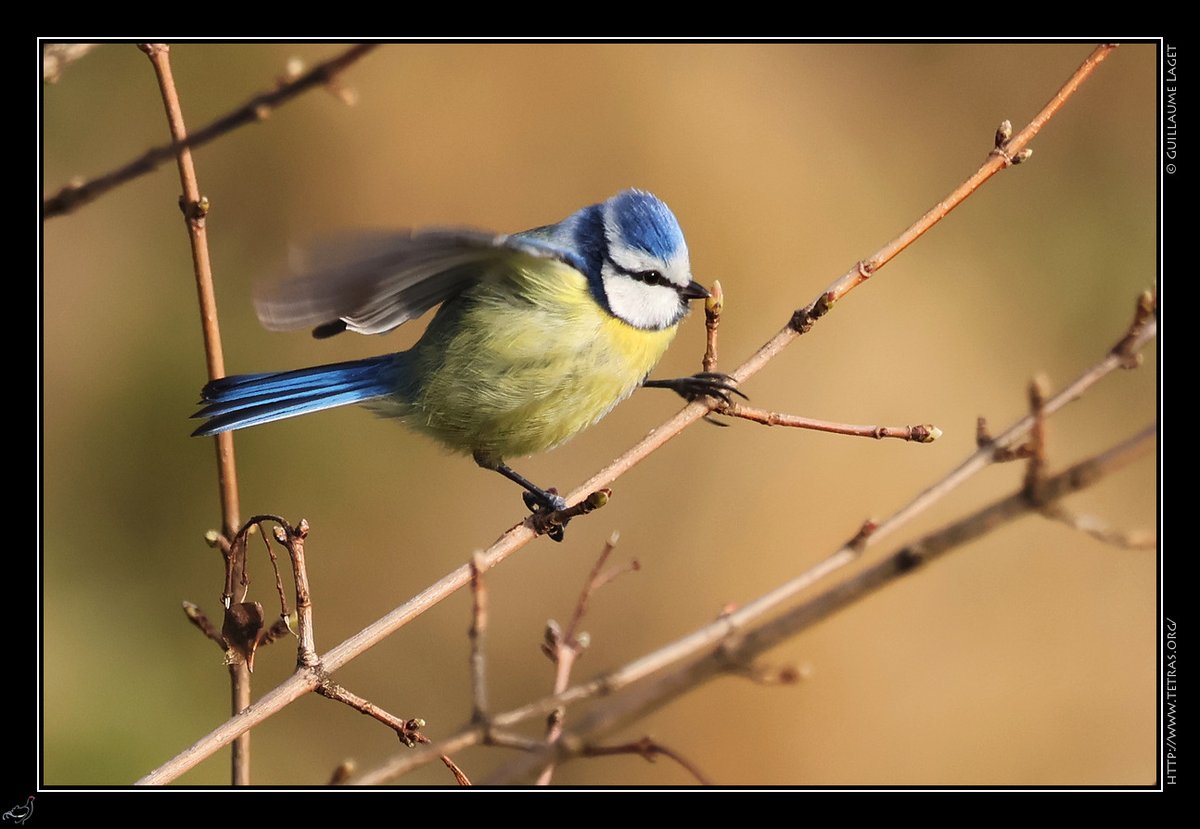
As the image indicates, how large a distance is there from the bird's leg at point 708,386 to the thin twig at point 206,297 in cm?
96

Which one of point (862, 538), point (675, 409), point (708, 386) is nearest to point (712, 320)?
point (708, 386)

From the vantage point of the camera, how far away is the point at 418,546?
4.49 metres

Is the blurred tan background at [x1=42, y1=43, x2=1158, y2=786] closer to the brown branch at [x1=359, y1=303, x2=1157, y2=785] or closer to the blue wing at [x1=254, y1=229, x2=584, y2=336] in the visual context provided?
the blue wing at [x1=254, y1=229, x2=584, y2=336]

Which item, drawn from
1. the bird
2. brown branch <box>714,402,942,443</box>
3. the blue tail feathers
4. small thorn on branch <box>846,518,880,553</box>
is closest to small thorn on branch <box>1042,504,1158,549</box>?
small thorn on branch <box>846,518,880,553</box>

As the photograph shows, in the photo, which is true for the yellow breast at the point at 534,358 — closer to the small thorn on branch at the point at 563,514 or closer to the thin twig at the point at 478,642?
the small thorn on branch at the point at 563,514

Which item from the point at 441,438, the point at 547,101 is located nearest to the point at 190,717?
the point at 441,438

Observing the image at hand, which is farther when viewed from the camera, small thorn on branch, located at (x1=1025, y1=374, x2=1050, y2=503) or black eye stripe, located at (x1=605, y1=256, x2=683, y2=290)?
black eye stripe, located at (x1=605, y1=256, x2=683, y2=290)

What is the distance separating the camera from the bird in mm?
2707

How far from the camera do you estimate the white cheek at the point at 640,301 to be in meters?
2.77

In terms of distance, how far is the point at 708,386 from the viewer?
2350 millimetres

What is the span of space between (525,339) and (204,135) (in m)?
1.34

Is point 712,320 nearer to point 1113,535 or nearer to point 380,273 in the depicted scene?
point 380,273

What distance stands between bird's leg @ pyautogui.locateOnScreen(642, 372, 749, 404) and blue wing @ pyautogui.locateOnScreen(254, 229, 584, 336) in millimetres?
415
